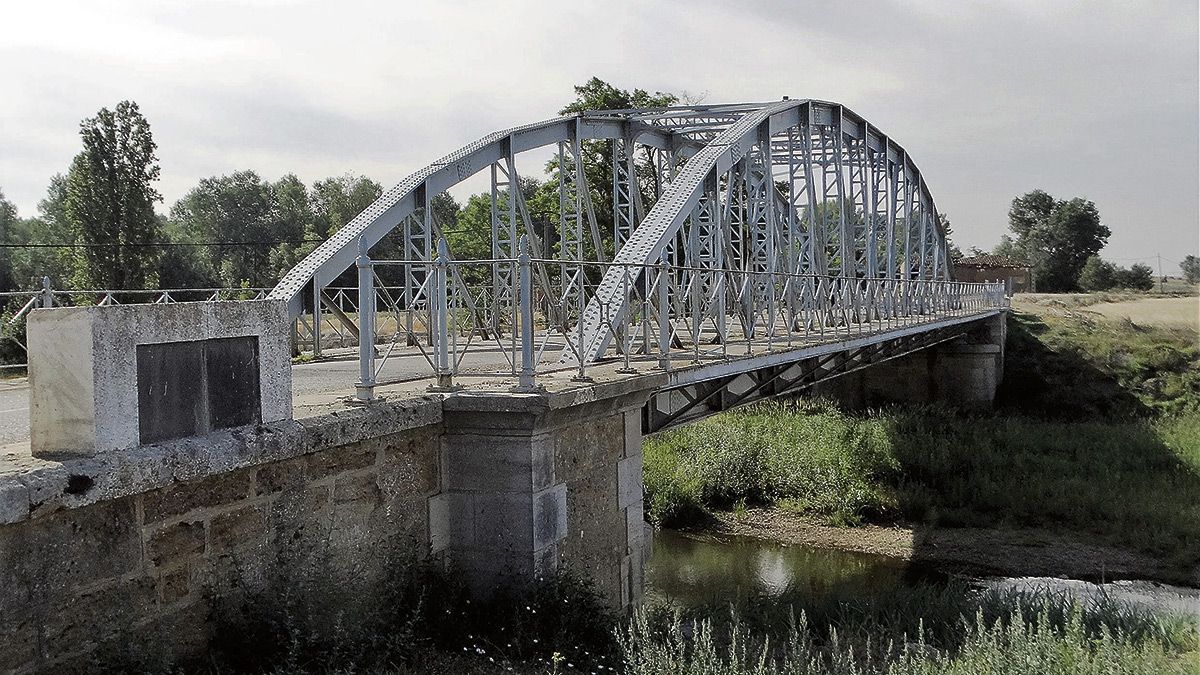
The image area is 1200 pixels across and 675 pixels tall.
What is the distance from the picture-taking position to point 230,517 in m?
5.64

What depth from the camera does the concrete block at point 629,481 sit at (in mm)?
8797

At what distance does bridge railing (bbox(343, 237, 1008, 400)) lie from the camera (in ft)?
23.9

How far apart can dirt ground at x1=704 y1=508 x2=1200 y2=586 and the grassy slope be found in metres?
0.38

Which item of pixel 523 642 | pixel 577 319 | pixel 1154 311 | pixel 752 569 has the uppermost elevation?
pixel 577 319

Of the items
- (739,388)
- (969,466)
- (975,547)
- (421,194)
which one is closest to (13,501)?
(739,388)

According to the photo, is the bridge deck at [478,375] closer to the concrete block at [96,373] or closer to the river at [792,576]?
the concrete block at [96,373]

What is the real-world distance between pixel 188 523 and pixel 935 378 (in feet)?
85.8

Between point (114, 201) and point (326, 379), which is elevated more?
point (114, 201)

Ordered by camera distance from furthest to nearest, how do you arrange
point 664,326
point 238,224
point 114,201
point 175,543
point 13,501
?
point 238,224 → point 114,201 → point 664,326 → point 175,543 → point 13,501

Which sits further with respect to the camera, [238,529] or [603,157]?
[603,157]

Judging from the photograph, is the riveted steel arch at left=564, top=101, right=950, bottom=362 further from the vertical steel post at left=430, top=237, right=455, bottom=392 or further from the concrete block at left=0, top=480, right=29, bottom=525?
A: the concrete block at left=0, top=480, right=29, bottom=525

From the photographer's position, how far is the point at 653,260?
1120cm

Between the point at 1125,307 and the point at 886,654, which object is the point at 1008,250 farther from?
the point at 886,654

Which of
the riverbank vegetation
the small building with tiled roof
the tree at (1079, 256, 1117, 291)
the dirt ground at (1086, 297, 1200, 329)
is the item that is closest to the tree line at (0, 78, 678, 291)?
the riverbank vegetation
